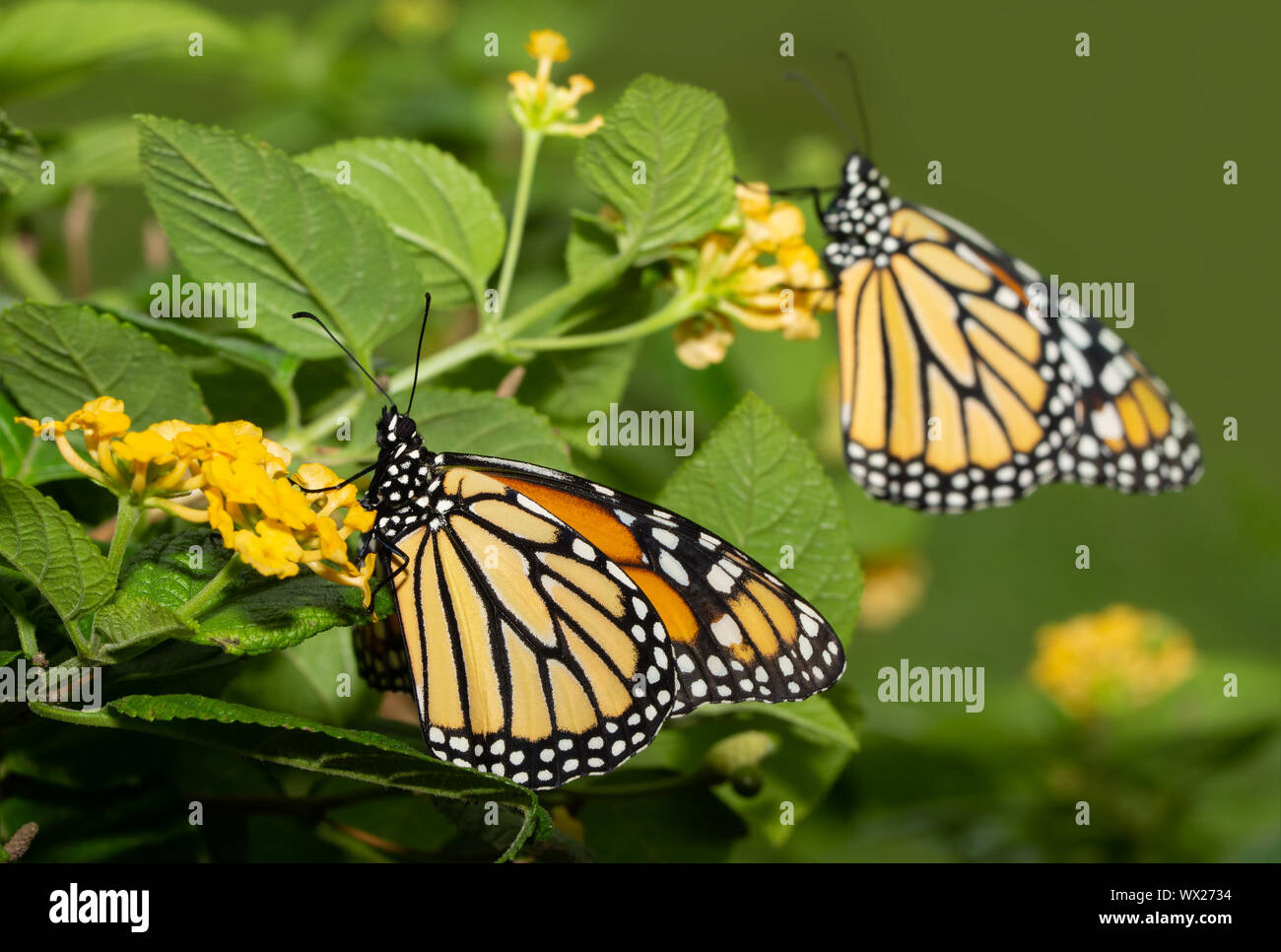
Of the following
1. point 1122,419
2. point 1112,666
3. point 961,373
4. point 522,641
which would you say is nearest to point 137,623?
point 522,641

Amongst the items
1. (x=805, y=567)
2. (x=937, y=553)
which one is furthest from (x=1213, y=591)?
(x=805, y=567)

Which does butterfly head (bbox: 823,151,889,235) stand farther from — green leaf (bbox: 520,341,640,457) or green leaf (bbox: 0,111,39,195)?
green leaf (bbox: 0,111,39,195)

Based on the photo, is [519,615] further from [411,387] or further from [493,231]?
[493,231]

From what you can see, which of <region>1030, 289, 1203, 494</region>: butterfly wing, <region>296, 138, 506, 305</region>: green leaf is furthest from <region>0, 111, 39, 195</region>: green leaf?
<region>1030, 289, 1203, 494</region>: butterfly wing

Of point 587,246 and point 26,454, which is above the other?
point 587,246

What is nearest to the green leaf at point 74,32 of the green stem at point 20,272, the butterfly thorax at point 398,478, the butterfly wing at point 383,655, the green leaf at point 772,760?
the green stem at point 20,272

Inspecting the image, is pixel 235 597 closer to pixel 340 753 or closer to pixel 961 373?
pixel 340 753
